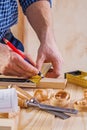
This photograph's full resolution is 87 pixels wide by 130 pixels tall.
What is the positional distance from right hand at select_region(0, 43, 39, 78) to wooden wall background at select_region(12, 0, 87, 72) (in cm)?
89

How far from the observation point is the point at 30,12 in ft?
3.77

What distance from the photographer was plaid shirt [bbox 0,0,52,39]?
1069 millimetres

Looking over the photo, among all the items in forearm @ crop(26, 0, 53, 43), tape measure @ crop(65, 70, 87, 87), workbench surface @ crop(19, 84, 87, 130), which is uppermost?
forearm @ crop(26, 0, 53, 43)

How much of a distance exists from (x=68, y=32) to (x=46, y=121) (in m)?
1.20

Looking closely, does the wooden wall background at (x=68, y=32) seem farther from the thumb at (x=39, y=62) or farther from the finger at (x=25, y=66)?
the finger at (x=25, y=66)

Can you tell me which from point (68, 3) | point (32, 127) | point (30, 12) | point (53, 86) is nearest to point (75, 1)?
point (68, 3)

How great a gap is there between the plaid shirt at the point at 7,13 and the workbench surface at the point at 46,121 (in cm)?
46

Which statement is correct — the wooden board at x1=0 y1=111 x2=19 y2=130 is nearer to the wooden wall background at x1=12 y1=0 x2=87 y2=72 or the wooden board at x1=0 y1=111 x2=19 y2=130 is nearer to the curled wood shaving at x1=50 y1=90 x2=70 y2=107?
the curled wood shaving at x1=50 y1=90 x2=70 y2=107

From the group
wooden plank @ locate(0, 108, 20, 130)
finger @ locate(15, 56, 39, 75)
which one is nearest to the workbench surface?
wooden plank @ locate(0, 108, 20, 130)

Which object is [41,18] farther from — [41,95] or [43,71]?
[41,95]

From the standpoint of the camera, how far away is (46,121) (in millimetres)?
648

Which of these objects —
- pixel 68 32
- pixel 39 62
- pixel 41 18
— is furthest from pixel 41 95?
pixel 68 32

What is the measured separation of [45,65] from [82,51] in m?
0.84

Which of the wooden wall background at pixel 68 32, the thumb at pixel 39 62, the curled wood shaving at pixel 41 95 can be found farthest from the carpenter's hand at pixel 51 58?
the wooden wall background at pixel 68 32
